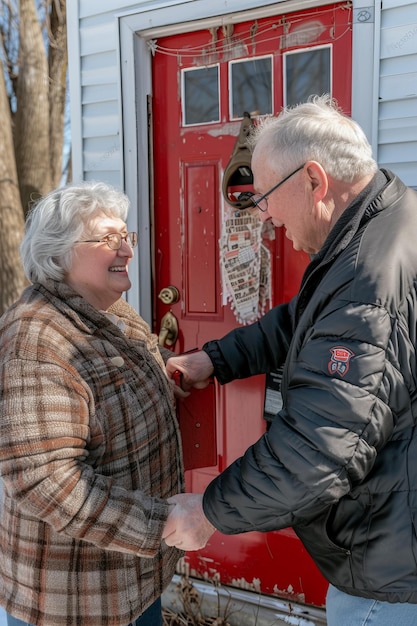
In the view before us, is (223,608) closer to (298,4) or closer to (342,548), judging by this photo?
(342,548)

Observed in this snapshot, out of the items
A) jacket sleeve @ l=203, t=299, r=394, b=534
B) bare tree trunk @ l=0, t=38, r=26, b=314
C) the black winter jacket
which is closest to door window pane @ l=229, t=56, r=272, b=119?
the black winter jacket

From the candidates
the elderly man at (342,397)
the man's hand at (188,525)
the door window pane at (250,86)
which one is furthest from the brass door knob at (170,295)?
the man's hand at (188,525)

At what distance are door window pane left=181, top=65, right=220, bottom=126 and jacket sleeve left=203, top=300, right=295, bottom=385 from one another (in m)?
1.09

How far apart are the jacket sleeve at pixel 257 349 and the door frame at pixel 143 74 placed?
0.86 m

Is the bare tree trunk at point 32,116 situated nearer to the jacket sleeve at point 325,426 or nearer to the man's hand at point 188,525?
the man's hand at point 188,525

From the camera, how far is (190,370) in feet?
7.39

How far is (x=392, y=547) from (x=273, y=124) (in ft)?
3.70

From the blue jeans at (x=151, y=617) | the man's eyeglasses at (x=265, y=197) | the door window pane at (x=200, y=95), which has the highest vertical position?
the door window pane at (x=200, y=95)

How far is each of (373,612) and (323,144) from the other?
121 centimetres

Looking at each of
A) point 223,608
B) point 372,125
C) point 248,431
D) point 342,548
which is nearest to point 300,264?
point 372,125

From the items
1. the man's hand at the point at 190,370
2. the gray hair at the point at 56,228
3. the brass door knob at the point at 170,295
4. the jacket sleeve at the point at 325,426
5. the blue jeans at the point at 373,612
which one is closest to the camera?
the jacket sleeve at the point at 325,426

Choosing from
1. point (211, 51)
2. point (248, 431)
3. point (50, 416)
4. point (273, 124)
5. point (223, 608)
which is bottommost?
point (223, 608)

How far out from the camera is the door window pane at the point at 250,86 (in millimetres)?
2699

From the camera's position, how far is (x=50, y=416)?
154 centimetres
